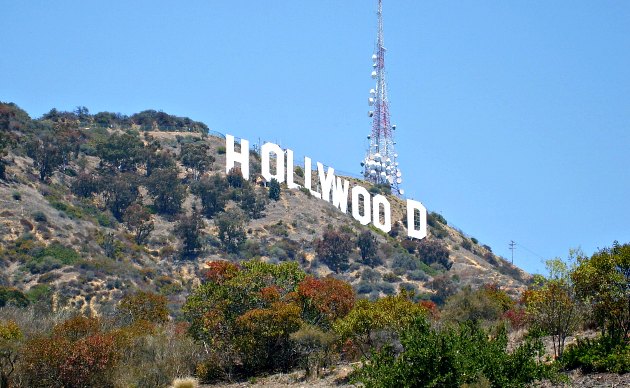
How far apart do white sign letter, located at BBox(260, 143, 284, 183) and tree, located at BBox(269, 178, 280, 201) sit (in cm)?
35

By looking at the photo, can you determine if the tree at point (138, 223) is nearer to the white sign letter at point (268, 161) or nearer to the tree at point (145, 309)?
the white sign letter at point (268, 161)

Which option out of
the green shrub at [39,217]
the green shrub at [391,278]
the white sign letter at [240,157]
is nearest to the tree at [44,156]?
the green shrub at [39,217]

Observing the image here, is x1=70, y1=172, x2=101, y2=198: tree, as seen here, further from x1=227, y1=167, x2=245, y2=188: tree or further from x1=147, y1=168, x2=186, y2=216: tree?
x1=227, y1=167, x2=245, y2=188: tree

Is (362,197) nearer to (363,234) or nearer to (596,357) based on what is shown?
(363,234)

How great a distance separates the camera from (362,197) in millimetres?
111312

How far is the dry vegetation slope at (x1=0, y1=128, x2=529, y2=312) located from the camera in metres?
74.4

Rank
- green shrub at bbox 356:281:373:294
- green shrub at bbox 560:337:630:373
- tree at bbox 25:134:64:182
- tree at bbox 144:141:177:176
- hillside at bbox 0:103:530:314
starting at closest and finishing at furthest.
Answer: green shrub at bbox 560:337:630:373, hillside at bbox 0:103:530:314, green shrub at bbox 356:281:373:294, tree at bbox 25:134:64:182, tree at bbox 144:141:177:176

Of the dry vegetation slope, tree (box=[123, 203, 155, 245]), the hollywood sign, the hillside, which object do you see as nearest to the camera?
the dry vegetation slope

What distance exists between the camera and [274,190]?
102500 millimetres

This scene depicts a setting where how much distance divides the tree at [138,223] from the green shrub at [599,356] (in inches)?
2484

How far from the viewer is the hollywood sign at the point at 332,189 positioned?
10100 centimetres

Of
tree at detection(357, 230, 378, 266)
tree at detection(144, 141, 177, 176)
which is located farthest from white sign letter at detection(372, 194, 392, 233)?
tree at detection(144, 141, 177, 176)

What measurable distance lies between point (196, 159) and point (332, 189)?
1424 centimetres

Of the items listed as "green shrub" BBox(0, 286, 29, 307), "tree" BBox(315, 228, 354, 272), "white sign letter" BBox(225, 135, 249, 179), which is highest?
"white sign letter" BBox(225, 135, 249, 179)
